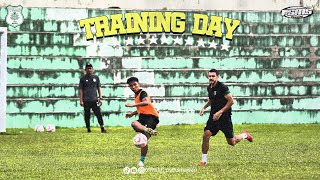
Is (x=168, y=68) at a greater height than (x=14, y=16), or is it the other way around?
(x=14, y=16)

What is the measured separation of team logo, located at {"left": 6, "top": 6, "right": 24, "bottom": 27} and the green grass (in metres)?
3.53

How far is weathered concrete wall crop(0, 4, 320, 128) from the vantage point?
1258 inches

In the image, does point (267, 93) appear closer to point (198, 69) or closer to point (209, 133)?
point (198, 69)

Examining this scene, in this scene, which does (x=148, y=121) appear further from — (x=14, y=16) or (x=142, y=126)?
(x=14, y=16)

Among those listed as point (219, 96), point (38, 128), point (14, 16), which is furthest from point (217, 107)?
point (14, 16)

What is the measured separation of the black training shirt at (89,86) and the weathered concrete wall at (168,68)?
267 cm

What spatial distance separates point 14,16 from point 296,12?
908 cm

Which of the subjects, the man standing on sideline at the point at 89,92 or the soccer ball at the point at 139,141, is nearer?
the soccer ball at the point at 139,141

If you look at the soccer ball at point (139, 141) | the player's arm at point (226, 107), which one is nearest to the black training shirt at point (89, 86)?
the player's arm at point (226, 107)

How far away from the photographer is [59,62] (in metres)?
32.1

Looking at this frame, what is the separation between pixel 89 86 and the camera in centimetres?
2950

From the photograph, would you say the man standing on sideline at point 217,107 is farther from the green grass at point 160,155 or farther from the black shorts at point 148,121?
the black shorts at point 148,121

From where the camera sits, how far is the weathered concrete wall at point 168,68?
32.0 metres

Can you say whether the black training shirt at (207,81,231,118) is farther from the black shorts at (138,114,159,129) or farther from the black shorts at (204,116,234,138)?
the black shorts at (138,114,159,129)
